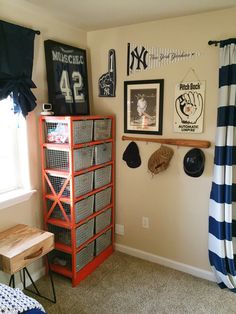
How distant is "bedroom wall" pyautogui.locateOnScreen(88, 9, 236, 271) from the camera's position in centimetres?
213

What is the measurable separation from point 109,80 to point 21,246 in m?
1.68

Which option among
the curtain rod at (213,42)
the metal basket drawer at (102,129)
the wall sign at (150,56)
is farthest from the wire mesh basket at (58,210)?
the curtain rod at (213,42)

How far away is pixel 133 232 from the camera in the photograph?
8.92ft

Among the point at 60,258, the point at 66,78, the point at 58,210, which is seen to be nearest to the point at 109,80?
the point at 66,78

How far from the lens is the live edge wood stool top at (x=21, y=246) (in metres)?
1.66

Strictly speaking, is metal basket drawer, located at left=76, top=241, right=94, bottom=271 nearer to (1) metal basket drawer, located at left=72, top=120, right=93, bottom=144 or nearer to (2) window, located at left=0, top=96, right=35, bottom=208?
(2) window, located at left=0, top=96, right=35, bottom=208

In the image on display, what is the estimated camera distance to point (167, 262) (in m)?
2.54

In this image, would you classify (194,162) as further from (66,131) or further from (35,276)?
(35,276)

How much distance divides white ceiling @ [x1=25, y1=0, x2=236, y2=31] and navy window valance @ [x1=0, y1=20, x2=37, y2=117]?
0.91ft

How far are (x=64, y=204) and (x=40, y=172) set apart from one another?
1.14ft

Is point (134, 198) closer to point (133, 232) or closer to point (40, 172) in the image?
point (133, 232)

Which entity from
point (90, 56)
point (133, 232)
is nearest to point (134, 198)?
point (133, 232)

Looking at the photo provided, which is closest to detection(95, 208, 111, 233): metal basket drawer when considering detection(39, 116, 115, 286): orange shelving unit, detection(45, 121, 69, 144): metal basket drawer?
detection(39, 116, 115, 286): orange shelving unit

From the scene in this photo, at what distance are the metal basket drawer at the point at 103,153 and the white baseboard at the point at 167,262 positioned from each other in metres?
0.98
